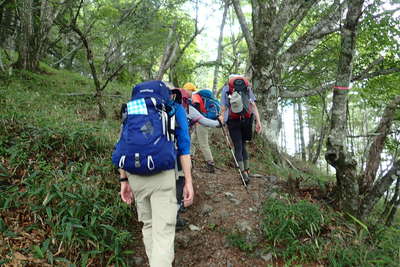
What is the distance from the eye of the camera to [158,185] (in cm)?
243

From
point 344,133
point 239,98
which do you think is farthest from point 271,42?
point 344,133

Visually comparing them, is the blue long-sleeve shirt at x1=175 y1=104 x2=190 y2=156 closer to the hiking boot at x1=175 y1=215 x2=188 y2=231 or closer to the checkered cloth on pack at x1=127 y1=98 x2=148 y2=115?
the checkered cloth on pack at x1=127 y1=98 x2=148 y2=115

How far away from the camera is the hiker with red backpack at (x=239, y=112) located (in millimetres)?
4734

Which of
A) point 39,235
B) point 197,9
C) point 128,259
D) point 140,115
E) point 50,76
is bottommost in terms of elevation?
point 128,259

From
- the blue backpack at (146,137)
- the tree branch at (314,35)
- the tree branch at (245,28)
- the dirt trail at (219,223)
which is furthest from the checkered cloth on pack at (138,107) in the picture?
the tree branch at (314,35)

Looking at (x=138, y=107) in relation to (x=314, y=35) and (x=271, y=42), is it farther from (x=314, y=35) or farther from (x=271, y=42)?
(x=314, y=35)

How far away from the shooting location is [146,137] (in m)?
2.30

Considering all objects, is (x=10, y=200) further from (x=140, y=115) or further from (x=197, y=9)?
(x=197, y=9)

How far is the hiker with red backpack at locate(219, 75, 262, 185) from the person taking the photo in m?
4.73

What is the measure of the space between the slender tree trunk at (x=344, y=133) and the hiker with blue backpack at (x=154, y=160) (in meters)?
2.66

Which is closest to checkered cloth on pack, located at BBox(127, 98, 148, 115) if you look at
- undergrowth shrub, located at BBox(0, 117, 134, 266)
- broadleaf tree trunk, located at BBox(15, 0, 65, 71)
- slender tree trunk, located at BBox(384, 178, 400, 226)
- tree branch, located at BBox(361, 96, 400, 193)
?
undergrowth shrub, located at BBox(0, 117, 134, 266)

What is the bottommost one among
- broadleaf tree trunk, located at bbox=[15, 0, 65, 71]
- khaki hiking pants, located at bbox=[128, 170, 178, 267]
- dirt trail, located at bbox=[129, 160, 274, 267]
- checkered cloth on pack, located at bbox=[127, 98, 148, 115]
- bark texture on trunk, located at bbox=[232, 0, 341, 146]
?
dirt trail, located at bbox=[129, 160, 274, 267]

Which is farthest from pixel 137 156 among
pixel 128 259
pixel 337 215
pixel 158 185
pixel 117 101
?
pixel 117 101

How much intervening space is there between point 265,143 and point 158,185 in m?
5.83
